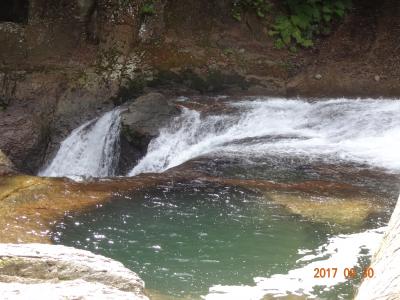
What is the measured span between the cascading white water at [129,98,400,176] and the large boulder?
0.66 feet

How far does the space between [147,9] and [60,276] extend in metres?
12.1

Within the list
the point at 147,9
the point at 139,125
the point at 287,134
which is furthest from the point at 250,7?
the point at 139,125

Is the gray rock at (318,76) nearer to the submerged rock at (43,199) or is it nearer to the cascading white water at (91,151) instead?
the cascading white water at (91,151)

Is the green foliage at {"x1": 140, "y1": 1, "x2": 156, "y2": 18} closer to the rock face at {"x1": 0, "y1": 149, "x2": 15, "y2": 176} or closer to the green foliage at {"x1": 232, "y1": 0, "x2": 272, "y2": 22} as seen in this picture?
the green foliage at {"x1": 232, "y1": 0, "x2": 272, "y2": 22}

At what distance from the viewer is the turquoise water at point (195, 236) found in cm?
535

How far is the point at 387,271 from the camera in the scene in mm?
3512

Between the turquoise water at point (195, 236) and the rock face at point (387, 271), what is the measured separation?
918 millimetres

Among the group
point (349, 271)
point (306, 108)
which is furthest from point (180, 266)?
point (306, 108)

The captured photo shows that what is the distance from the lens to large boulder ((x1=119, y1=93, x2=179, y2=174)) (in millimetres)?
10656

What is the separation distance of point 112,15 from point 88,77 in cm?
216

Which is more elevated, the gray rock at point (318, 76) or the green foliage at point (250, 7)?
the green foliage at point (250, 7)

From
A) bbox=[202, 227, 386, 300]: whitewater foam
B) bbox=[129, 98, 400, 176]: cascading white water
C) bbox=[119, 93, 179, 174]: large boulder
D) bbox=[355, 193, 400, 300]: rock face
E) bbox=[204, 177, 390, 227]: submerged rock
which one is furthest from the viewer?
bbox=[119, 93, 179, 174]: large boulder

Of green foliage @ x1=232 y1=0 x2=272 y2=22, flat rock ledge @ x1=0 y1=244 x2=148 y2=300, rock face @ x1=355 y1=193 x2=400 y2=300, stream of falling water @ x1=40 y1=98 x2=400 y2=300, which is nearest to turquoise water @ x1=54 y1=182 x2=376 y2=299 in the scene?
stream of falling water @ x1=40 y1=98 x2=400 y2=300
